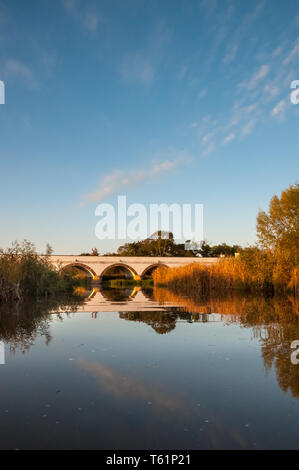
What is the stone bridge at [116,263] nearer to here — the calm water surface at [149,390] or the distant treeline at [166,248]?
the distant treeline at [166,248]

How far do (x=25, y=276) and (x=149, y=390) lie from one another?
12.1 m

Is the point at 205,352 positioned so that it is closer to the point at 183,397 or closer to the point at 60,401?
the point at 183,397

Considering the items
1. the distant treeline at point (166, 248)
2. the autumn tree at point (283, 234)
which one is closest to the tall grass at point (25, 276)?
the autumn tree at point (283, 234)

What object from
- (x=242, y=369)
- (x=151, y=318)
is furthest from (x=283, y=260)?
(x=242, y=369)

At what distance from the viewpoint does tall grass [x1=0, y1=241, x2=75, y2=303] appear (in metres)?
12.6

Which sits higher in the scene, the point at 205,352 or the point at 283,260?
the point at 283,260

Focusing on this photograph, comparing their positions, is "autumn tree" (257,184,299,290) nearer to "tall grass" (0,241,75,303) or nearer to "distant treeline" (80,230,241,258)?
"tall grass" (0,241,75,303)

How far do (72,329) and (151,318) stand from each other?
223 cm

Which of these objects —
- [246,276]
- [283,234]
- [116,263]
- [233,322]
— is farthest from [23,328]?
[116,263]

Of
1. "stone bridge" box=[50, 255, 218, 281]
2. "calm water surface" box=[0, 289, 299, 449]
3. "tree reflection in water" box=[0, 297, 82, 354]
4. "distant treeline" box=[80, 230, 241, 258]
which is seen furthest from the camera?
"distant treeline" box=[80, 230, 241, 258]

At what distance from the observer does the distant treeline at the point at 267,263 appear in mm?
17719

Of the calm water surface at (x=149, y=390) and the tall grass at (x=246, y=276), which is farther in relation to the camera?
the tall grass at (x=246, y=276)

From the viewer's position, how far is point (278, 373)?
3.96m

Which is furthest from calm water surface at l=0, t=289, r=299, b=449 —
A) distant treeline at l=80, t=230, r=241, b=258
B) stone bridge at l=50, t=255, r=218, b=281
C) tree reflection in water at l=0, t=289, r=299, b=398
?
distant treeline at l=80, t=230, r=241, b=258
